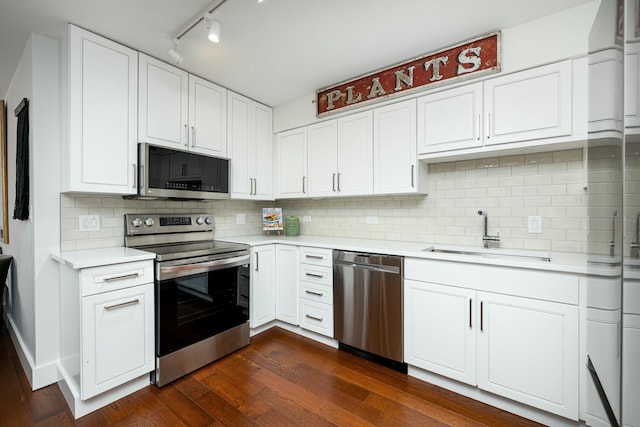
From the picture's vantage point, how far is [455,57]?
2.12 m

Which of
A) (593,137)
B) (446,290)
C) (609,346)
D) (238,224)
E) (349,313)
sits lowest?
(349,313)

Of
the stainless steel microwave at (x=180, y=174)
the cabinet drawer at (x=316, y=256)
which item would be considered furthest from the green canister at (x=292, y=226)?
the stainless steel microwave at (x=180, y=174)

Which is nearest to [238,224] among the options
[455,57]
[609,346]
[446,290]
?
[446,290]

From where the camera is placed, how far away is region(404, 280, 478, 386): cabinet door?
185cm

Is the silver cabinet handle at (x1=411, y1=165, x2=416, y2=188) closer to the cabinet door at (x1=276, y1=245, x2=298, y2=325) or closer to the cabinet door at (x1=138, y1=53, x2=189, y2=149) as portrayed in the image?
the cabinet door at (x1=276, y1=245, x2=298, y2=325)

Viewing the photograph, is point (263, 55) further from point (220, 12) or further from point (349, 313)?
point (349, 313)

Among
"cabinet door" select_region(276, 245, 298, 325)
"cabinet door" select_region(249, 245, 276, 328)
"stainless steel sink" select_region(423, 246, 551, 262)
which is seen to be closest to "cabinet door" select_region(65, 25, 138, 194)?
"cabinet door" select_region(249, 245, 276, 328)

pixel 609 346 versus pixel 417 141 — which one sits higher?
pixel 417 141

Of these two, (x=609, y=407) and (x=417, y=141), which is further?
(x=417, y=141)

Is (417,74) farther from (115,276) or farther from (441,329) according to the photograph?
(115,276)

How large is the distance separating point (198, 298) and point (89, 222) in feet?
3.32

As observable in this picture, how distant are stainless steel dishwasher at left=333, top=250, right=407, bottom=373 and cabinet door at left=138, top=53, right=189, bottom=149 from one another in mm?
1686

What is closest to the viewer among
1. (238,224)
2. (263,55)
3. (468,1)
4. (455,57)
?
(468,1)

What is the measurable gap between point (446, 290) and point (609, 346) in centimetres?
117
